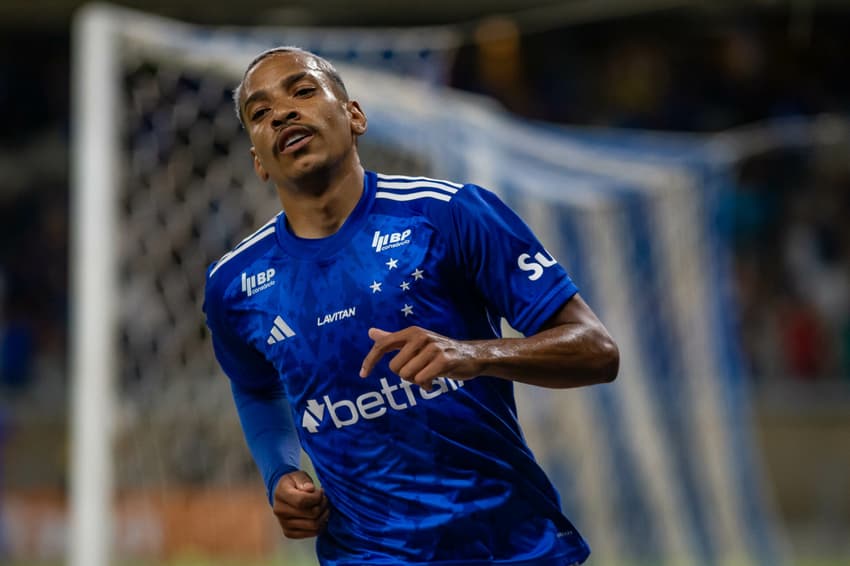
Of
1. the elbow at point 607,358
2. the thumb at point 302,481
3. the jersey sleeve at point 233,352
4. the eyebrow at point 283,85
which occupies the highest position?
the eyebrow at point 283,85

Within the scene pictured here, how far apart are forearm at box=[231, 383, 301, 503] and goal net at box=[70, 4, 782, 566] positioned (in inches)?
81.4

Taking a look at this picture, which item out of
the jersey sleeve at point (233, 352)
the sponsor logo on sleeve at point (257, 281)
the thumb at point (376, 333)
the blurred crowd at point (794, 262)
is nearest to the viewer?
the thumb at point (376, 333)

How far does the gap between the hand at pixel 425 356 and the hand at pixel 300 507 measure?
489mm

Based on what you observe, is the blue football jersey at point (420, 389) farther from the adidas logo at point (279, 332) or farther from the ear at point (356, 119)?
the ear at point (356, 119)

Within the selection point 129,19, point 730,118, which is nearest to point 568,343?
point 129,19

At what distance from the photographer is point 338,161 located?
3.35 meters

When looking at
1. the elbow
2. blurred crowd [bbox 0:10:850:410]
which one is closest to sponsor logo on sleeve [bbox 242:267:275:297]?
the elbow

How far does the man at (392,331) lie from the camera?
3.21 meters

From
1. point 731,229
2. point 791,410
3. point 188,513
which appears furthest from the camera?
point 731,229

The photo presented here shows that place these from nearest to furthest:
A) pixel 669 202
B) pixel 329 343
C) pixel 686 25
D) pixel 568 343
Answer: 1. pixel 568 343
2. pixel 329 343
3. pixel 669 202
4. pixel 686 25

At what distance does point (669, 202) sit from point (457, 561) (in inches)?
350

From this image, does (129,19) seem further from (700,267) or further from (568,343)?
(700,267)

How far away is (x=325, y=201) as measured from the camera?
337cm

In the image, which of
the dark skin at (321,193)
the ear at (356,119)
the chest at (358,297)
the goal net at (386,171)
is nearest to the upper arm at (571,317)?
the dark skin at (321,193)
